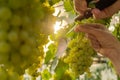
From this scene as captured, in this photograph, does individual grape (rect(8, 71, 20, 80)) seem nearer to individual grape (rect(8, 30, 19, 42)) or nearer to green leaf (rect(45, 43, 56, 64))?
individual grape (rect(8, 30, 19, 42))

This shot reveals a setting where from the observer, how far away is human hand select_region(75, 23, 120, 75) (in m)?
1.14

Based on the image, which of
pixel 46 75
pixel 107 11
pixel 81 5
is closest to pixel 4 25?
pixel 81 5

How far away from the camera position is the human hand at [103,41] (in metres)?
1.14

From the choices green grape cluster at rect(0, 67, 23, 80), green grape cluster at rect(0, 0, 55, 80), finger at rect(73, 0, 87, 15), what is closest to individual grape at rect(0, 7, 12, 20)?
green grape cluster at rect(0, 0, 55, 80)

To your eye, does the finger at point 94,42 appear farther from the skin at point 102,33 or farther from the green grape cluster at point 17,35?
the green grape cluster at point 17,35

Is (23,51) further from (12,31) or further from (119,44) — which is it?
(119,44)

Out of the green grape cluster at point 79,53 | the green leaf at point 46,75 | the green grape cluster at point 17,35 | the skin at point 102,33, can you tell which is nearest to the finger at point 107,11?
the skin at point 102,33

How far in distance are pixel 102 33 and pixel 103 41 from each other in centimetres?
4

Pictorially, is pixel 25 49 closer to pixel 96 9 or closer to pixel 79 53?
pixel 96 9

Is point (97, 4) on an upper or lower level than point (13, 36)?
upper

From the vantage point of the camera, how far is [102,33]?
116 centimetres

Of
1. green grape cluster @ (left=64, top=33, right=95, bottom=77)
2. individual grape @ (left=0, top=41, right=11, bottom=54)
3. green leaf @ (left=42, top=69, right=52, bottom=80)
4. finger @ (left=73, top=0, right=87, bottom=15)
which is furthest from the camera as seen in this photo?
green leaf @ (left=42, top=69, right=52, bottom=80)

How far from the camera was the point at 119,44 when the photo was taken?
1216 millimetres

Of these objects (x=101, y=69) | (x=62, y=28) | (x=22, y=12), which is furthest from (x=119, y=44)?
(x=101, y=69)
